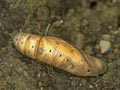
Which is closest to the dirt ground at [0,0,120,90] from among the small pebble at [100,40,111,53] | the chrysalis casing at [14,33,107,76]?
the small pebble at [100,40,111,53]

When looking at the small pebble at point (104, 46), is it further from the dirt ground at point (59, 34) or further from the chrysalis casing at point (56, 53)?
the chrysalis casing at point (56, 53)

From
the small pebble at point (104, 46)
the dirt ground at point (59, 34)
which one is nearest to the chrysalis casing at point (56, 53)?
the dirt ground at point (59, 34)

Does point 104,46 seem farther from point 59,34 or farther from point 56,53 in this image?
point 56,53

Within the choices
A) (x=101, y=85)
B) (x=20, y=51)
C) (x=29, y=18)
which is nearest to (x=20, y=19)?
(x=29, y=18)

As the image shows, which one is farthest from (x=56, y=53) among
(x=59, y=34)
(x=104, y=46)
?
(x=104, y=46)

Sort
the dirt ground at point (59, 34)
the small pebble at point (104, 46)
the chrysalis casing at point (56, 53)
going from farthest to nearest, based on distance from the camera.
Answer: the small pebble at point (104, 46) < the dirt ground at point (59, 34) < the chrysalis casing at point (56, 53)

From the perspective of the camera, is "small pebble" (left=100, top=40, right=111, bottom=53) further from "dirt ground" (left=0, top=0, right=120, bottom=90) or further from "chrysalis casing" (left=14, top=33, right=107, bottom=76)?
"chrysalis casing" (left=14, top=33, right=107, bottom=76)

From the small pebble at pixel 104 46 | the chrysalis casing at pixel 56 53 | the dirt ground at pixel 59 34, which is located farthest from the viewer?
the small pebble at pixel 104 46
